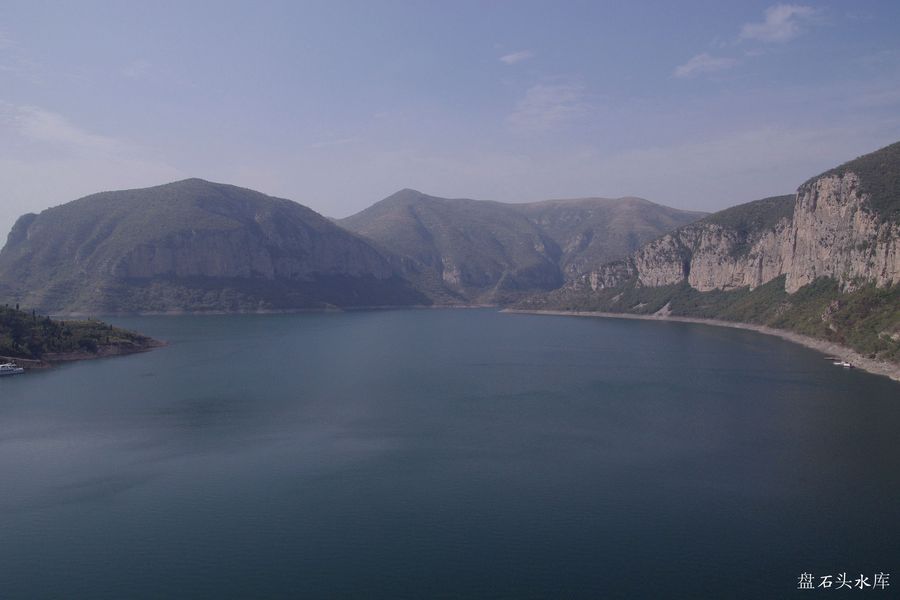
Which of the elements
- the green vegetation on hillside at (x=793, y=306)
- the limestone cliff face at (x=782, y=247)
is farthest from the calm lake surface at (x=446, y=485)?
the limestone cliff face at (x=782, y=247)

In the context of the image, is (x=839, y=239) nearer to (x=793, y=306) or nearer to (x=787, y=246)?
(x=793, y=306)

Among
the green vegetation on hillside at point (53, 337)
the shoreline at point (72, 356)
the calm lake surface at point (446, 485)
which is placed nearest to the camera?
the calm lake surface at point (446, 485)

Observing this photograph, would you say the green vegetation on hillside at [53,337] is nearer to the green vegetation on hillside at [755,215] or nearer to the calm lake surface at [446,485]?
the calm lake surface at [446,485]

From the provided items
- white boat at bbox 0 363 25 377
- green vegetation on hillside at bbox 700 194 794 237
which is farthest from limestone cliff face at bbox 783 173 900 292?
white boat at bbox 0 363 25 377

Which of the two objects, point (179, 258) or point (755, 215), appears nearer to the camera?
point (755, 215)

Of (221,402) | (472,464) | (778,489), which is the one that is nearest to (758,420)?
(778,489)

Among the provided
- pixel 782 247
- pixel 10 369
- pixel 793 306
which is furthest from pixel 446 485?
pixel 782 247

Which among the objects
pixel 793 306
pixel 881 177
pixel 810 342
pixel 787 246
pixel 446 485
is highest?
pixel 881 177
